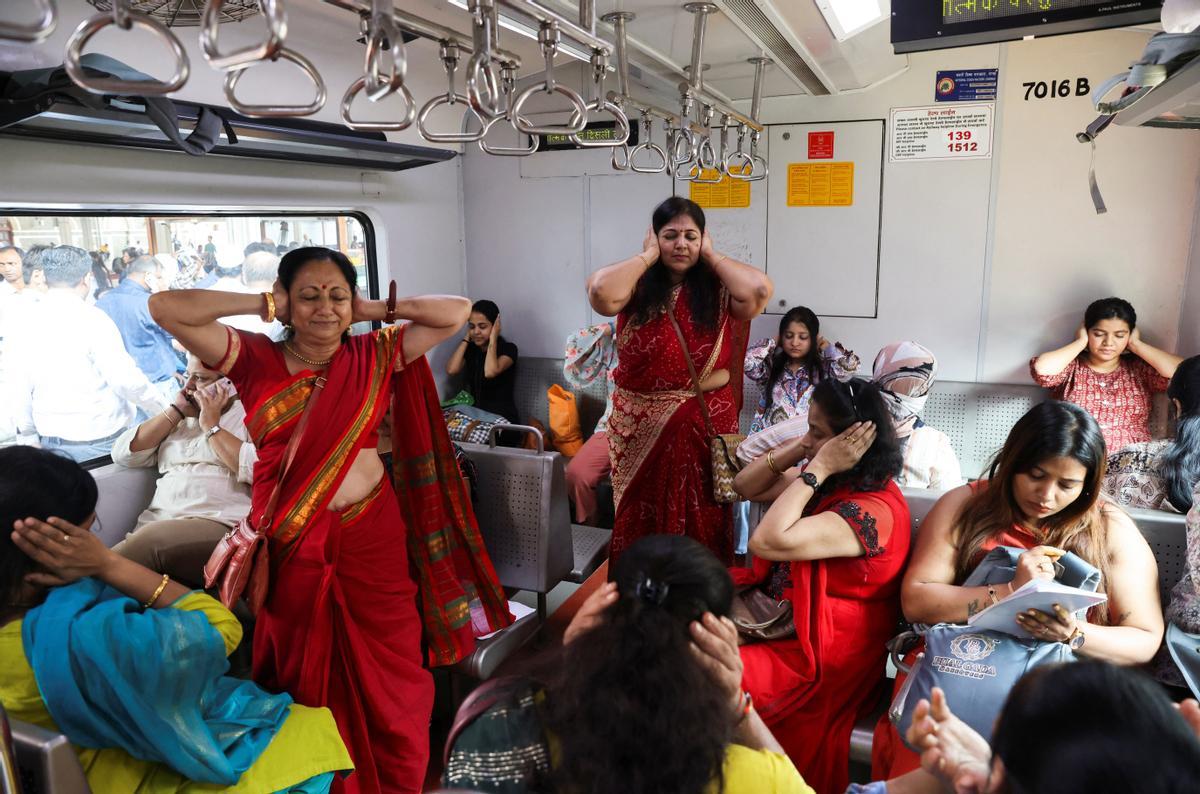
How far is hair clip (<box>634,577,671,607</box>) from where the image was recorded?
135cm

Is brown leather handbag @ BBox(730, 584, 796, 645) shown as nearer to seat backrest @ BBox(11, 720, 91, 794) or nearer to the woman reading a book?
the woman reading a book

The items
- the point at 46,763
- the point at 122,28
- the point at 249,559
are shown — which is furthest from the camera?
the point at 249,559

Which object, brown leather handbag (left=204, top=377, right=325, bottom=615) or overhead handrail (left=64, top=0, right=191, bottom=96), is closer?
overhead handrail (left=64, top=0, right=191, bottom=96)

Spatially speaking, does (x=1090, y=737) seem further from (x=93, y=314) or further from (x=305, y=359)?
(x=93, y=314)

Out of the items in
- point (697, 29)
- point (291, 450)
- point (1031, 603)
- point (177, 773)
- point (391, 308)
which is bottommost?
point (177, 773)

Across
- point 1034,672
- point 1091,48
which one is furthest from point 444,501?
point 1091,48

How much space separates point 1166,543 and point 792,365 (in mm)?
2742

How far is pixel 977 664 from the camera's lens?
1929 millimetres

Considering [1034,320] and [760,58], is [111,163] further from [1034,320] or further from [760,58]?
[1034,320]

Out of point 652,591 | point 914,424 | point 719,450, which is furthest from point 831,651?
point 914,424

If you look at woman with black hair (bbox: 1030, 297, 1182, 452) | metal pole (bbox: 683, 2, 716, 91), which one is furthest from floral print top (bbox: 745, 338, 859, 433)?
metal pole (bbox: 683, 2, 716, 91)

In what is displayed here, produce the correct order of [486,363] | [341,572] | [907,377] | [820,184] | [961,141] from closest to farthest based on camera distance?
[341,572]
[907,377]
[961,141]
[820,184]
[486,363]

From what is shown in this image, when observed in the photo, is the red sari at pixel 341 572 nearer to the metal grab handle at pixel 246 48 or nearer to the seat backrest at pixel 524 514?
the seat backrest at pixel 524 514

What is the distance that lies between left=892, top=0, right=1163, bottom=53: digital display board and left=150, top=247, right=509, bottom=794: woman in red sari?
5.73 ft
